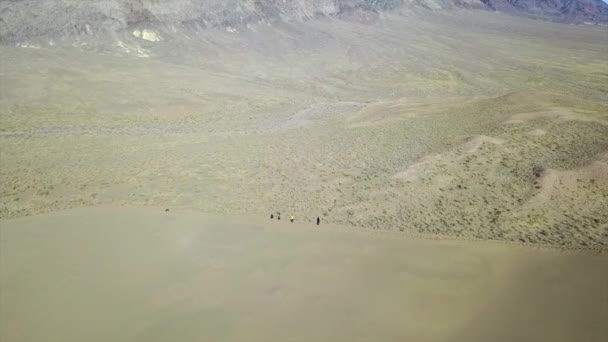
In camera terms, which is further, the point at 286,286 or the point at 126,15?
the point at 126,15

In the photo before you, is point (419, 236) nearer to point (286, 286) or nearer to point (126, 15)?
point (286, 286)

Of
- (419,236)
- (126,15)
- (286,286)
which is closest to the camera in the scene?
(286,286)

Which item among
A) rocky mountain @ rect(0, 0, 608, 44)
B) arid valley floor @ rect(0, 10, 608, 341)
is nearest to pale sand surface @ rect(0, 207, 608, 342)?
arid valley floor @ rect(0, 10, 608, 341)

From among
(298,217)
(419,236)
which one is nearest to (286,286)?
(298,217)

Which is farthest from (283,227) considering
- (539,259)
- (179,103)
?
(179,103)

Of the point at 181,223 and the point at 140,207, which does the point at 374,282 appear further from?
the point at 140,207
